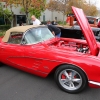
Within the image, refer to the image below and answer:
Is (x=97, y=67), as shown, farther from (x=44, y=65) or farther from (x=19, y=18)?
(x=19, y=18)

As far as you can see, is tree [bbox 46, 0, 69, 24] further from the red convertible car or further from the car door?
the car door

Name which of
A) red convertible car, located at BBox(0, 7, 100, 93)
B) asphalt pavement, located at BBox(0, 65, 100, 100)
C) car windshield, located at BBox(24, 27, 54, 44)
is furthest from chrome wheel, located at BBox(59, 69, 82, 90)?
car windshield, located at BBox(24, 27, 54, 44)

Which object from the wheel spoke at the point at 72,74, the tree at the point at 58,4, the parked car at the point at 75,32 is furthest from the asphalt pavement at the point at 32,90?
the tree at the point at 58,4

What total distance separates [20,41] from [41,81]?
118cm

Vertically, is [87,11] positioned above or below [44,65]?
above

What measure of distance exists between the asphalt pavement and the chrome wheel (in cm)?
17

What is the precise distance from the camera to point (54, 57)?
299 cm

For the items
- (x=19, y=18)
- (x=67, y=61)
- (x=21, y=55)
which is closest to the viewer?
(x=67, y=61)

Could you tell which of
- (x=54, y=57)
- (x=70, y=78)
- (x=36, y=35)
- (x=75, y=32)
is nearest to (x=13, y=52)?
(x=36, y=35)

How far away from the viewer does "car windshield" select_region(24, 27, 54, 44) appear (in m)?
3.62

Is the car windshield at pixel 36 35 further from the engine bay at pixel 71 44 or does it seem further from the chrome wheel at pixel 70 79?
the chrome wheel at pixel 70 79

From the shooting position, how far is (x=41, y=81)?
352cm

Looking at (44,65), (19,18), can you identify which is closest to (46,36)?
(44,65)

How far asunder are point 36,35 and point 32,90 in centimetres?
146
